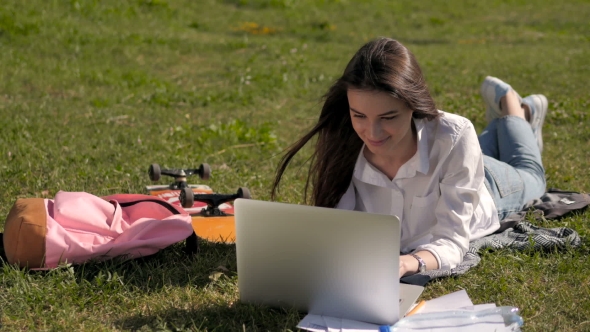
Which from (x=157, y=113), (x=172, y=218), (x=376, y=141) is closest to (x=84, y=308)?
(x=172, y=218)

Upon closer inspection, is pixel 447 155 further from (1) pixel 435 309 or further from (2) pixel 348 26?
(2) pixel 348 26

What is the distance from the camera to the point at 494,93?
507cm

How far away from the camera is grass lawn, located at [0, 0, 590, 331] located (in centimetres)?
308

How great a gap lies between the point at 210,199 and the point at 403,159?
1.19m

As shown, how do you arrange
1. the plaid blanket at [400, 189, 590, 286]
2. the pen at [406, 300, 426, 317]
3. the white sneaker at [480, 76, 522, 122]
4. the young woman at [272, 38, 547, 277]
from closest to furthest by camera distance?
1. the pen at [406, 300, 426, 317]
2. the young woman at [272, 38, 547, 277]
3. the plaid blanket at [400, 189, 590, 286]
4. the white sneaker at [480, 76, 522, 122]

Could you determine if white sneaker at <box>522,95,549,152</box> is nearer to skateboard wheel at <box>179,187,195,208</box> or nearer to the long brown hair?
the long brown hair

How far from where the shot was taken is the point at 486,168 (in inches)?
165

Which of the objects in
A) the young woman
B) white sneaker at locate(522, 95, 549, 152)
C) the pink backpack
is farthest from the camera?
white sneaker at locate(522, 95, 549, 152)

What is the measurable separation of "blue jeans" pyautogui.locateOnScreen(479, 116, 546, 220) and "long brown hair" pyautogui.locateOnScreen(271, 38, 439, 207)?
0.98m

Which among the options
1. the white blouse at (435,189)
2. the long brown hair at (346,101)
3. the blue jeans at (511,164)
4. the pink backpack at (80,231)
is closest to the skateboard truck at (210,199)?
the pink backpack at (80,231)

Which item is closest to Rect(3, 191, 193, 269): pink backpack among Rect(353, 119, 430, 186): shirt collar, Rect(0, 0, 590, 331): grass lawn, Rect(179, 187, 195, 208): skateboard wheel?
Rect(0, 0, 590, 331): grass lawn

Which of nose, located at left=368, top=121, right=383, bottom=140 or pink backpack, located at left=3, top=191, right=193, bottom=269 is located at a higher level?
nose, located at left=368, top=121, right=383, bottom=140

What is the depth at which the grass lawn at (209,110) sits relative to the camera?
3.08 metres

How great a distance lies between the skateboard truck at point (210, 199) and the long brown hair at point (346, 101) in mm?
529
